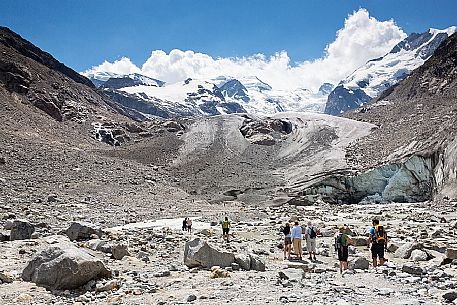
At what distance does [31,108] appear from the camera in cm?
Result: 7694

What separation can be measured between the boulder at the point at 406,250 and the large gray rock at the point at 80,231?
498 inches

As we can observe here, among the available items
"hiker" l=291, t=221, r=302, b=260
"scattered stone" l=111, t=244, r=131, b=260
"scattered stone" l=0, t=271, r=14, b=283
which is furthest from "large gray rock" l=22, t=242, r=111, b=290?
"hiker" l=291, t=221, r=302, b=260

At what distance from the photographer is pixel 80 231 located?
1919cm

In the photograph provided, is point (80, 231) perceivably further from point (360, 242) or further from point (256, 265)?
point (360, 242)

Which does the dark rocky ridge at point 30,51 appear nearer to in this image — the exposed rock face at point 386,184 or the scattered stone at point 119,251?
the exposed rock face at point 386,184

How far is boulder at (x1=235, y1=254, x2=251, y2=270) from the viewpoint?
13.7 meters

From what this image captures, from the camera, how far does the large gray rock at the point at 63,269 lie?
1142 cm

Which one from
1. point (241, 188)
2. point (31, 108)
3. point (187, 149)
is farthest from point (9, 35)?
point (241, 188)

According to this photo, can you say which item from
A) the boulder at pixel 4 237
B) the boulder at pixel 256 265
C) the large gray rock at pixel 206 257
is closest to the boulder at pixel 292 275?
the boulder at pixel 256 265

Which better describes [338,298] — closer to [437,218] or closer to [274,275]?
[274,275]

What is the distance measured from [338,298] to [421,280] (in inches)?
119

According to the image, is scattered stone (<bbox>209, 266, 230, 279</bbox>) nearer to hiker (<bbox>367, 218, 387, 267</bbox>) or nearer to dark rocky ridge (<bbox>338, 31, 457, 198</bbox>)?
hiker (<bbox>367, 218, 387, 267</bbox>)

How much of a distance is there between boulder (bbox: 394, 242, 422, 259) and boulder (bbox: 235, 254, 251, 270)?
20.5ft

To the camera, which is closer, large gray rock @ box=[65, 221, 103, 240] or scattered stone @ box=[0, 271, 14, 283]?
scattered stone @ box=[0, 271, 14, 283]
